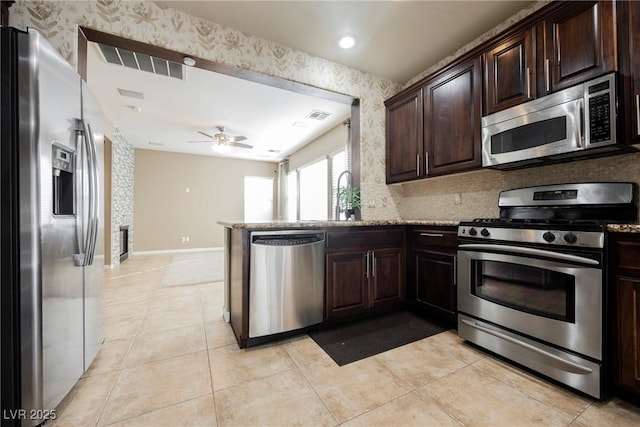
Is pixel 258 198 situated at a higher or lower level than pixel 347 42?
lower

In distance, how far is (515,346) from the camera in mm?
1690

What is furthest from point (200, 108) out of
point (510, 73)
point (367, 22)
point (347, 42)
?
point (510, 73)

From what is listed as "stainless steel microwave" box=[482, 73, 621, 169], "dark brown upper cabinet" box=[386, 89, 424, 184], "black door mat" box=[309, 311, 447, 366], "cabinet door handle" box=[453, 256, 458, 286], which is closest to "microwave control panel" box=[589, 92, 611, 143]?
"stainless steel microwave" box=[482, 73, 621, 169]

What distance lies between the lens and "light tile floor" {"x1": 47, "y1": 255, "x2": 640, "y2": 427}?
4.18 ft

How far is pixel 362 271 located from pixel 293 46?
2.38 m

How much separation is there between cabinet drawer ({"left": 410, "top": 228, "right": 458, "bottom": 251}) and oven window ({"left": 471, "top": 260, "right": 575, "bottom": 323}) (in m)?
0.30

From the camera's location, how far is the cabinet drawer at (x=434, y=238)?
2.23m

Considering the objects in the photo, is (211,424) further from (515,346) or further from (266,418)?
(515,346)

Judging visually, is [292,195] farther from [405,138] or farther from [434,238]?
[434,238]

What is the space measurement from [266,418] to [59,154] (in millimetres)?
1683

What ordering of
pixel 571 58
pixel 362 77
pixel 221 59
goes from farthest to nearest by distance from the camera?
pixel 362 77 < pixel 221 59 < pixel 571 58

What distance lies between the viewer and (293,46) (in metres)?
2.64

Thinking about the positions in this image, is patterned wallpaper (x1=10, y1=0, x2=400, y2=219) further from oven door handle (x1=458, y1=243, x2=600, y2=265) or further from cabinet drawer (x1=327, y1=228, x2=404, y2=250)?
oven door handle (x1=458, y1=243, x2=600, y2=265)

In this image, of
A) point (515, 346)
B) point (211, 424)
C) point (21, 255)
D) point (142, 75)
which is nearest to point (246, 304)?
point (211, 424)
